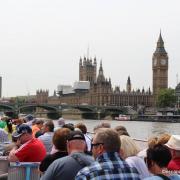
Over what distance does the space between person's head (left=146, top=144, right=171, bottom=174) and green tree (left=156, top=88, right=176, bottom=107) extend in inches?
4709

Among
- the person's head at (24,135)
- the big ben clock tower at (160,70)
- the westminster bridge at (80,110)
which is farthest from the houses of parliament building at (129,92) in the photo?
the person's head at (24,135)

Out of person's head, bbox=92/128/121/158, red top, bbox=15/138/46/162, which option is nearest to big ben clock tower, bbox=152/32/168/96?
red top, bbox=15/138/46/162

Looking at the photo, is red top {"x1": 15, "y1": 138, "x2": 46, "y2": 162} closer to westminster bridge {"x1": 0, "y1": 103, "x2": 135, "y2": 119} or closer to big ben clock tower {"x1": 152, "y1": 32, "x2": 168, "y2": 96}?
westminster bridge {"x1": 0, "y1": 103, "x2": 135, "y2": 119}

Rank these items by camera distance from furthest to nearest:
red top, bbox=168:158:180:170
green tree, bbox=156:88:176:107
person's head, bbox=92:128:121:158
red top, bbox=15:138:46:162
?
green tree, bbox=156:88:176:107 → red top, bbox=15:138:46:162 → red top, bbox=168:158:180:170 → person's head, bbox=92:128:121:158

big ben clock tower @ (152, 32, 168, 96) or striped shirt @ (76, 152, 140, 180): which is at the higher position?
big ben clock tower @ (152, 32, 168, 96)

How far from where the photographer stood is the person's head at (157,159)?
11.3 feet

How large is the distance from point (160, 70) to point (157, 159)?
13212 cm

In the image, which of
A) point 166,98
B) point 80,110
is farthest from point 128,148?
point 166,98

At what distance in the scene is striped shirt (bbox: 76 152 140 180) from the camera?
3.51 m

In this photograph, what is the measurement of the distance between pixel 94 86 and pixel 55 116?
37456 millimetres

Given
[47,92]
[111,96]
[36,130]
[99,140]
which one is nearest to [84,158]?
[99,140]

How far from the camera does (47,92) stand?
175 metres

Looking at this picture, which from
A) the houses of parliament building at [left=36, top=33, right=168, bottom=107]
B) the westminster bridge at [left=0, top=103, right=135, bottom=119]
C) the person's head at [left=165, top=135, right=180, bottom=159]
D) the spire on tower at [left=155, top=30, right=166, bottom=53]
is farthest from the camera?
the spire on tower at [left=155, top=30, right=166, bottom=53]

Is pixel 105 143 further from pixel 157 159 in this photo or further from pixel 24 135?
pixel 24 135
